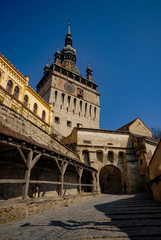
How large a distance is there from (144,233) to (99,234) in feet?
3.05

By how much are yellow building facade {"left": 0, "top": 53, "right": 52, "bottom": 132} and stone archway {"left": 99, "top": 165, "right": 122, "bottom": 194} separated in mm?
10804

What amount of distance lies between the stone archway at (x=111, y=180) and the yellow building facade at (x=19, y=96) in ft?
35.4

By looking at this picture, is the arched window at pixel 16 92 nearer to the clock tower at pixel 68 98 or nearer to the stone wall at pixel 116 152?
the stone wall at pixel 116 152

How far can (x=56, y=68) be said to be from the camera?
110 ft

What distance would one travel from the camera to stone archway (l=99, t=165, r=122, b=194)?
20741 millimetres

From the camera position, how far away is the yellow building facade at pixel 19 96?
45.1 feet

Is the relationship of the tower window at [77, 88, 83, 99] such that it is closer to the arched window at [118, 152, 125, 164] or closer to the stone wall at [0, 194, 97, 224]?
the arched window at [118, 152, 125, 164]

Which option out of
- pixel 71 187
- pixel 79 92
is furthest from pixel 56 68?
pixel 71 187

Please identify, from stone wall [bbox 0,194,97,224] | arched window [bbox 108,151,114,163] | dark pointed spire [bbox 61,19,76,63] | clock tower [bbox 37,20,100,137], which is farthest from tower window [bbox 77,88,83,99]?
stone wall [bbox 0,194,97,224]

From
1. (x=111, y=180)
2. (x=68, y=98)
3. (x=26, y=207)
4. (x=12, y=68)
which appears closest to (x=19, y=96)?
(x=12, y=68)

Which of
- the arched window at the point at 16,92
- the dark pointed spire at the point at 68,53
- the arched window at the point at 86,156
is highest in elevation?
the dark pointed spire at the point at 68,53

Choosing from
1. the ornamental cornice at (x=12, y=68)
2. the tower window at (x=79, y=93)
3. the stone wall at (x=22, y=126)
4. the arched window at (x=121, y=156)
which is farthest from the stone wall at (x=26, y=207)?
the tower window at (x=79, y=93)

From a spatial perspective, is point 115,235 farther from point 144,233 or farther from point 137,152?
point 137,152

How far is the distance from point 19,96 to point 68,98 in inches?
597
